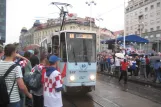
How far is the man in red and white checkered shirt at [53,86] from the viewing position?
4.68 meters

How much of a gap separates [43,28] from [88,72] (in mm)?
100142

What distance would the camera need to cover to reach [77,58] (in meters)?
10.7

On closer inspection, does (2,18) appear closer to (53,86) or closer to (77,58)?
(77,58)

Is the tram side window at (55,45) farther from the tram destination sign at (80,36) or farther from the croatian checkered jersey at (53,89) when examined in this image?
the croatian checkered jersey at (53,89)

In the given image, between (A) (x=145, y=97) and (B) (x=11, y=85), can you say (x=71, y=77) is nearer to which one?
(A) (x=145, y=97)

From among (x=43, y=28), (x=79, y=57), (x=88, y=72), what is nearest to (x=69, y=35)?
(x=79, y=57)

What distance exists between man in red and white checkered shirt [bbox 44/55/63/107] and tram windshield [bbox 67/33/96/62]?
18.9 feet

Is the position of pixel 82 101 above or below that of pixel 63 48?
below

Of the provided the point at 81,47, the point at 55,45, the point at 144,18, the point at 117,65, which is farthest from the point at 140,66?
the point at 144,18

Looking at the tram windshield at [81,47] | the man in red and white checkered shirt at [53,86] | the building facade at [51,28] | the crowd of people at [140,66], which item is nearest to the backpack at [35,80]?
the man in red and white checkered shirt at [53,86]

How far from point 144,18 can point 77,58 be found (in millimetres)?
75405

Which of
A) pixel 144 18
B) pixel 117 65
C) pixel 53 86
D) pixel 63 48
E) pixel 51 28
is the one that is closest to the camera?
pixel 53 86

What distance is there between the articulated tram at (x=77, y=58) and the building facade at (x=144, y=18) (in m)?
54.4

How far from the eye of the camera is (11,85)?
13.8 feet
